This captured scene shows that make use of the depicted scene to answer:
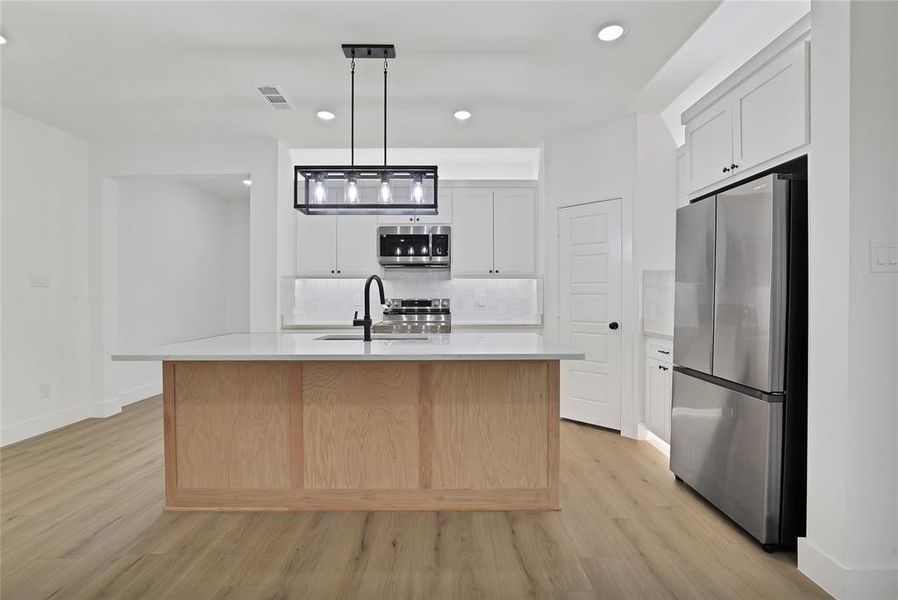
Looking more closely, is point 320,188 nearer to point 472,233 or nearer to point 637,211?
point 472,233

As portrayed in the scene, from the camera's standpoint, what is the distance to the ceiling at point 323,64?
2609mm

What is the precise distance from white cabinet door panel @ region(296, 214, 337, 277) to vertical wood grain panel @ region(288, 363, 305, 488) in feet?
8.91

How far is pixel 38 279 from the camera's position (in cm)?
420

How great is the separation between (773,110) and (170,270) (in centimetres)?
615

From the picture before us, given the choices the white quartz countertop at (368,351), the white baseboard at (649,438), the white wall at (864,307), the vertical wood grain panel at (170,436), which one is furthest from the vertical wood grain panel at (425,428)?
the white baseboard at (649,438)

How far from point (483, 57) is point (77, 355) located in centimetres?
459

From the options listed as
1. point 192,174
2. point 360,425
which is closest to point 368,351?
point 360,425

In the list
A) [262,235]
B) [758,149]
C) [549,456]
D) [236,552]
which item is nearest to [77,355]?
[262,235]

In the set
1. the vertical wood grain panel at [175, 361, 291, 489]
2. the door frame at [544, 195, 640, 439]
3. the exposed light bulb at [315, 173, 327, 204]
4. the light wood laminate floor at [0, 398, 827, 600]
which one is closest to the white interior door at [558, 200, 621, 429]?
the door frame at [544, 195, 640, 439]

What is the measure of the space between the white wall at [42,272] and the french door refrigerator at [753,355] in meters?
5.16

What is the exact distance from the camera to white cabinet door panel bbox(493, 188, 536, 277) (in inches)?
204

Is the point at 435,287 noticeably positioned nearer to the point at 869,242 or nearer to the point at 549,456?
the point at 549,456

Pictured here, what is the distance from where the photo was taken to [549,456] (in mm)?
2635

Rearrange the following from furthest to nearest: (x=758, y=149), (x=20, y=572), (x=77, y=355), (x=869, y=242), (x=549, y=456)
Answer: (x=77, y=355)
(x=549, y=456)
(x=758, y=149)
(x=20, y=572)
(x=869, y=242)
